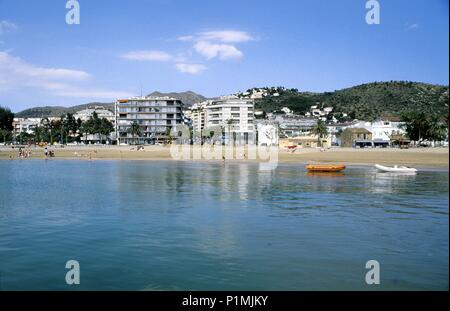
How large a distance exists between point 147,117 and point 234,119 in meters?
29.2

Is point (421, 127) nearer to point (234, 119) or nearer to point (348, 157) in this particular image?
point (348, 157)

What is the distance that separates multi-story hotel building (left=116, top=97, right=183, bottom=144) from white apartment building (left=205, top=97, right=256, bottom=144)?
16589mm

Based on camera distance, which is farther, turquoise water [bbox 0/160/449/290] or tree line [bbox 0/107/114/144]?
tree line [bbox 0/107/114/144]

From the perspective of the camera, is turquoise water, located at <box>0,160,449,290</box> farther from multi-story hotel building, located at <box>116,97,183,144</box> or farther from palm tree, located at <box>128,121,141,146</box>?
multi-story hotel building, located at <box>116,97,183,144</box>

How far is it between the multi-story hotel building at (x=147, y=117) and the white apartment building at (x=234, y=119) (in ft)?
54.4

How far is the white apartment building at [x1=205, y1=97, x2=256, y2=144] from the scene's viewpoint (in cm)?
14112

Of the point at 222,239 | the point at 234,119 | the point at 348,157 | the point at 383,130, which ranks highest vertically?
the point at 234,119

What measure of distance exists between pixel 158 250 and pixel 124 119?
12926 cm

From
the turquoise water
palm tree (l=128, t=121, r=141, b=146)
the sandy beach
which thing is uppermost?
palm tree (l=128, t=121, r=141, b=146)

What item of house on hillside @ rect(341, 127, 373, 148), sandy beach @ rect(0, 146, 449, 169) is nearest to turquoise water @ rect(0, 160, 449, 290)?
sandy beach @ rect(0, 146, 449, 169)

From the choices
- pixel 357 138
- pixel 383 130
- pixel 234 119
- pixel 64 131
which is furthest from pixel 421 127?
pixel 64 131

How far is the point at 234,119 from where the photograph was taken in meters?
147
